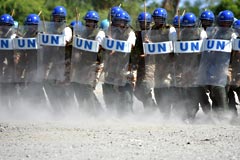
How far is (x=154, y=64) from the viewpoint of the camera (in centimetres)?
1228

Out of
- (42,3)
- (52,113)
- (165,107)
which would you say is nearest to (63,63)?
(52,113)

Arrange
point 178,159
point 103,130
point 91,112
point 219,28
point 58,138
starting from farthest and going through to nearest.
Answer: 1. point 91,112
2. point 219,28
3. point 103,130
4. point 58,138
5. point 178,159

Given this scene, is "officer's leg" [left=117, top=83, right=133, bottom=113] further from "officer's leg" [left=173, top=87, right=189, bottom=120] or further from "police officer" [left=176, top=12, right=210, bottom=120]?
"police officer" [left=176, top=12, right=210, bottom=120]

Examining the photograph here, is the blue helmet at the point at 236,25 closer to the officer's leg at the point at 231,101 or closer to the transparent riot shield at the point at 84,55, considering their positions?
the officer's leg at the point at 231,101

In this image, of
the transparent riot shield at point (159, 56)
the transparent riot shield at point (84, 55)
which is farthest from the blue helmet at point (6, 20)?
the transparent riot shield at point (159, 56)

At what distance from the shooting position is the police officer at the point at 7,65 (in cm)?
1336

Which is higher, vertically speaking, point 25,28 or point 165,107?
point 25,28

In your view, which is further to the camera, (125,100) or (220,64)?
(125,100)

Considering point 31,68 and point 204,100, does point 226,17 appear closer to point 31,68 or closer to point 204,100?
point 204,100

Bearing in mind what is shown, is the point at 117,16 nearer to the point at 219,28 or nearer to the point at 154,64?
the point at 154,64

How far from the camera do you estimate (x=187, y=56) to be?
39.7 feet

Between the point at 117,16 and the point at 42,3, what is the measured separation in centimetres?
1917

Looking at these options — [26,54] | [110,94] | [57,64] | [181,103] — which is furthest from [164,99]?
[26,54]

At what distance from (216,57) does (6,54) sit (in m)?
4.28
